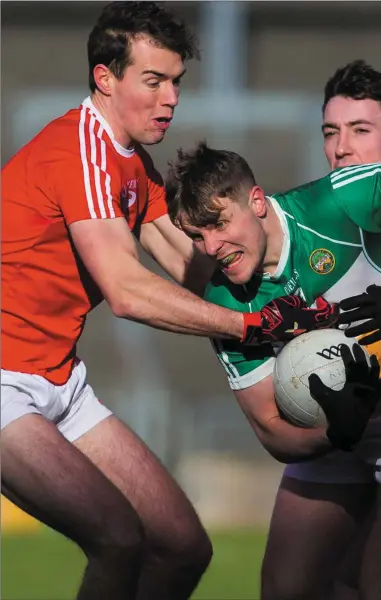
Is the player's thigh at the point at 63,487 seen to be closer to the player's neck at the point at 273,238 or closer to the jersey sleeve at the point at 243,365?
the jersey sleeve at the point at 243,365

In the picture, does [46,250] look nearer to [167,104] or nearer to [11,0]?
[167,104]

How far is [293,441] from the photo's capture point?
169 inches

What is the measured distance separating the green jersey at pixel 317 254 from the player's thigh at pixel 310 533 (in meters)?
0.53

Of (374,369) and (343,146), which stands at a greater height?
(343,146)

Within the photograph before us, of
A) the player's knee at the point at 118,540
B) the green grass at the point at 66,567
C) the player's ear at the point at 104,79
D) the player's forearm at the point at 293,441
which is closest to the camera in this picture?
the player's knee at the point at 118,540

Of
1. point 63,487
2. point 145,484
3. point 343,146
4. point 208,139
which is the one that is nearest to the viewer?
point 63,487

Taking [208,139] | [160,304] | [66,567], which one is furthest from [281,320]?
[208,139]

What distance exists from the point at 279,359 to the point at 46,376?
0.91 metres

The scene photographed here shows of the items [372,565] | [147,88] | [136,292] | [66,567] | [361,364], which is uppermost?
[147,88]

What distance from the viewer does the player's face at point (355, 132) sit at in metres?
4.97

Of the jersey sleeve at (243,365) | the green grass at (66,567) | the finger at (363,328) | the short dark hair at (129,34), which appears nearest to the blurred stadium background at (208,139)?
the green grass at (66,567)

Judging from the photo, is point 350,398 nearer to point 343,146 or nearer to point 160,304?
point 160,304

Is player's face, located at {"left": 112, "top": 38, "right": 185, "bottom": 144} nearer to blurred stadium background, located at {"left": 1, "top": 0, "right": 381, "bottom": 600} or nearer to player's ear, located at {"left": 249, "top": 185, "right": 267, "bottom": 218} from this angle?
player's ear, located at {"left": 249, "top": 185, "right": 267, "bottom": 218}

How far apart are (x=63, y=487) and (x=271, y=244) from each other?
117 cm
